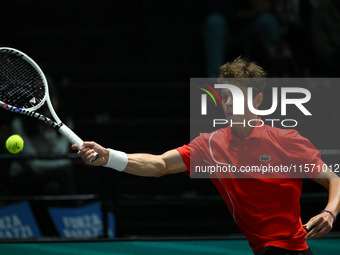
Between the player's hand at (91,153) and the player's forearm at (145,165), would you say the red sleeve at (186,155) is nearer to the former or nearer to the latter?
the player's forearm at (145,165)

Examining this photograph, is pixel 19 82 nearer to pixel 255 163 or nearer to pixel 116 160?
pixel 116 160

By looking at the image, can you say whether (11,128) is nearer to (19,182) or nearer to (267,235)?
(19,182)

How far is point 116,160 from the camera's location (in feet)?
10.6

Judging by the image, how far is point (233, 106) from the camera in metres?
3.14

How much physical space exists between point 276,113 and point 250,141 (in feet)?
11.2

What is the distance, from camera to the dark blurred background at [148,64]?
6.90 m

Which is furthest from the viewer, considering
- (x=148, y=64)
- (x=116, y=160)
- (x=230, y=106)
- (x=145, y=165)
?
(x=148, y=64)

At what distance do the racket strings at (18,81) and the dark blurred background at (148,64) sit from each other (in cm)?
196

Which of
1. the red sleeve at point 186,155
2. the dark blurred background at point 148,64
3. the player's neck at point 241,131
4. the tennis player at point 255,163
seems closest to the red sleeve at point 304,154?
the tennis player at point 255,163

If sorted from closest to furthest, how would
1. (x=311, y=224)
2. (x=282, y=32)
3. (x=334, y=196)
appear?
(x=311, y=224)
(x=334, y=196)
(x=282, y=32)

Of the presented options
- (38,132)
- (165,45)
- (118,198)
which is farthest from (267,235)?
(165,45)

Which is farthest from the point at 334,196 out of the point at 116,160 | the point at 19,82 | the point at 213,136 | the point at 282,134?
the point at 19,82

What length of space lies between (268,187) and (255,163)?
0.15m

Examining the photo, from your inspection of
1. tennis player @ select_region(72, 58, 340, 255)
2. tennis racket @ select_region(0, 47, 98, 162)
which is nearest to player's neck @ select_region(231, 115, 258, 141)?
tennis player @ select_region(72, 58, 340, 255)
